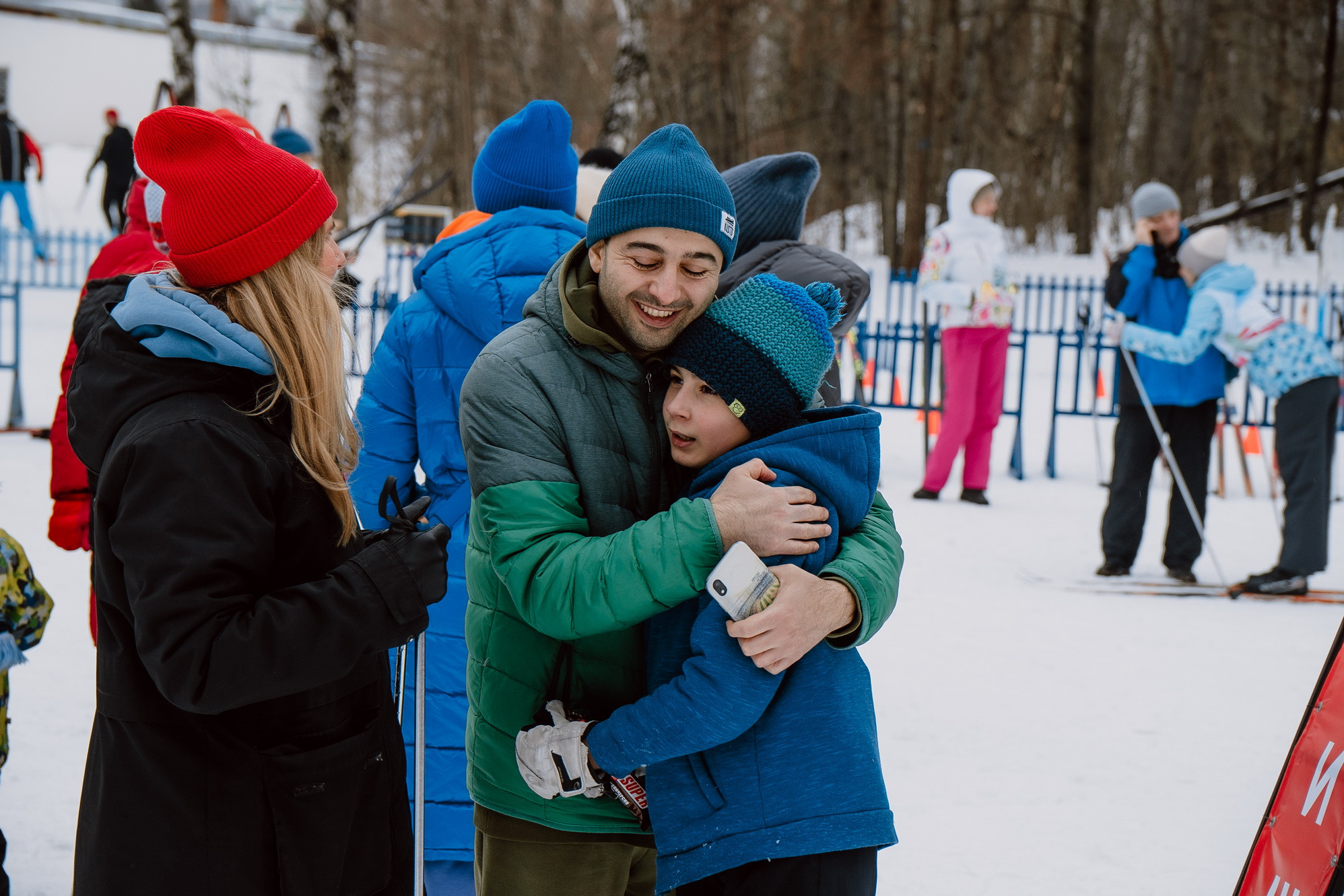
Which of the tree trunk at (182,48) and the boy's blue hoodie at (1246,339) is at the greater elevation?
the tree trunk at (182,48)

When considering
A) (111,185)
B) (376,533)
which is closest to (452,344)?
(376,533)

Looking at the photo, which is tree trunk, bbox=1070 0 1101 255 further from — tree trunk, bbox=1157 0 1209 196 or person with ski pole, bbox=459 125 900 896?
person with ski pole, bbox=459 125 900 896

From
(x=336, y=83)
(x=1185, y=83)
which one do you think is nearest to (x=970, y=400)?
(x=336, y=83)

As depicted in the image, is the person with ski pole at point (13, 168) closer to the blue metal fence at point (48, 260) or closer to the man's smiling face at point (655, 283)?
the blue metal fence at point (48, 260)

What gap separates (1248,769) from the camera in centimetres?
414

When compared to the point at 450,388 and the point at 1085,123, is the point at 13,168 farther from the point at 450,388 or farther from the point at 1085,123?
the point at 1085,123

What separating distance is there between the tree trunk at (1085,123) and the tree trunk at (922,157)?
4057mm

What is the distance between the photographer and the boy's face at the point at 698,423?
5.69ft

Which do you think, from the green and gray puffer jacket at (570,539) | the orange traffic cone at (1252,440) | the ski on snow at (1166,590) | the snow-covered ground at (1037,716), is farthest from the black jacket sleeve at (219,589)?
the orange traffic cone at (1252,440)

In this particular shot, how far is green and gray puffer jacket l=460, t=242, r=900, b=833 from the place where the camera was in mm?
1568

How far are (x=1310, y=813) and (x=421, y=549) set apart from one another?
186 centimetres

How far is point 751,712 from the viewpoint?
159 centimetres

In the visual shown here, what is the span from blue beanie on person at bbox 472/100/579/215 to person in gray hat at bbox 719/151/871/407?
1.55 ft

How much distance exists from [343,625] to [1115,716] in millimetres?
3913
